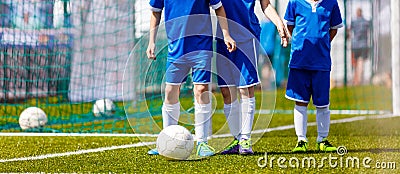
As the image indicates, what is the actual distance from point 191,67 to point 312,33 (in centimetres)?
114

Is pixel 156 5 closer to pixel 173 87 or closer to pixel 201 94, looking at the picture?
pixel 173 87

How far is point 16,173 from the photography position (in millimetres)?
5762

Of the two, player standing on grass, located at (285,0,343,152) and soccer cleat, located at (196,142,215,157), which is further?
player standing on grass, located at (285,0,343,152)

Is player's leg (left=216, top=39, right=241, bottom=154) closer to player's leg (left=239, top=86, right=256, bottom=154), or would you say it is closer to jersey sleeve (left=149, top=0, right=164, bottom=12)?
player's leg (left=239, top=86, right=256, bottom=154)

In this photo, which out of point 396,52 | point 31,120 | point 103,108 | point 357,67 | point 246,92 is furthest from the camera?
point 357,67

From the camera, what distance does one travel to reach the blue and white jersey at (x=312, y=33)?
711 cm

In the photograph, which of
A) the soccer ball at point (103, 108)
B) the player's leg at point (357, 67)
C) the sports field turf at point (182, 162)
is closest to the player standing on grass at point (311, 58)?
the sports field turf at point (182, 162)

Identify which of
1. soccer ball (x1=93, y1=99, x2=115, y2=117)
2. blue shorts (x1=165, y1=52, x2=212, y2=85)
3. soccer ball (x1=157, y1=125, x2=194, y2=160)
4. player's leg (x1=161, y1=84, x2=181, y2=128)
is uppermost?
blue shorts (x1=165, y1=52, x2=212, y2=85)

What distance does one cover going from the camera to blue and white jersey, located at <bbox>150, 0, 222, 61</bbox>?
259 inches

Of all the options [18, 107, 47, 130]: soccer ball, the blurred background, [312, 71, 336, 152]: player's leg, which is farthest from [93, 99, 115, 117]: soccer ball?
[312, 71, 336, 152]: player's leg

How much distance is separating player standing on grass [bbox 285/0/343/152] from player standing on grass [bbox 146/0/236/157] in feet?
2.73

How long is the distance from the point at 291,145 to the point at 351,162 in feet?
4.47

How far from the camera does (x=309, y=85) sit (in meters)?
7.22

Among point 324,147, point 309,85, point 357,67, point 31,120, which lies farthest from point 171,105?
point 357,67
